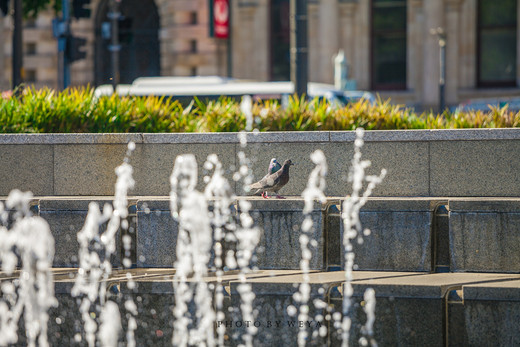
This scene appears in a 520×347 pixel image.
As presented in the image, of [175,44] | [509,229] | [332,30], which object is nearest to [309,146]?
[509,229]

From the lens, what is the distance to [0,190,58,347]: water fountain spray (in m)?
8.43

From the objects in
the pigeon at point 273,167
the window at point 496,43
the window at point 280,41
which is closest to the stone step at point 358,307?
the pigeon at point 273,167

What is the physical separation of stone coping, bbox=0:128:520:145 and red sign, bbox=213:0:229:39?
21257 mm

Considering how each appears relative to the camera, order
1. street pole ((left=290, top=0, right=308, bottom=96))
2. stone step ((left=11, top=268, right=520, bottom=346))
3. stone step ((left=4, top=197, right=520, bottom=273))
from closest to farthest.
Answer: stone step ((left=11, top=268, right=520, bottom=346)) < stone step ((left=4, top=197, right=520, bottom=273)) < street pole ((left=290, top=0, right=308, bottom=96))

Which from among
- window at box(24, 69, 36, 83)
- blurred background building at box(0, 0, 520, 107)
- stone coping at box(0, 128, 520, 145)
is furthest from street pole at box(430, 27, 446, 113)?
stone coping at box(0, 128, 520, 145)

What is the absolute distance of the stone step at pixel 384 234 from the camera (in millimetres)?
8852

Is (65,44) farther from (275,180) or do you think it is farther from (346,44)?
(346,44)

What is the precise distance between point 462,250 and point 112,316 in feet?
10.8

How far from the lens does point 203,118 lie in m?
11.9

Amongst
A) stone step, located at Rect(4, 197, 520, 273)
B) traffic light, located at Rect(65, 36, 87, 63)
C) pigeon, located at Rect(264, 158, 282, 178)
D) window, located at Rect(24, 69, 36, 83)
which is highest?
window, located at Rect(24, 69, 36, 83)

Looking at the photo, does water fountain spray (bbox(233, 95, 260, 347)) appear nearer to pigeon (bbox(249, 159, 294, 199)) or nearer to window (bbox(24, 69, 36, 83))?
pigeon (bbox(249, 159, 294, 199))

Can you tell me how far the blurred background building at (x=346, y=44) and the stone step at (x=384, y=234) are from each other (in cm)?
1838

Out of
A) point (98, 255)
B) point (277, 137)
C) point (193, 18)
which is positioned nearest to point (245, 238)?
point (98, 255)

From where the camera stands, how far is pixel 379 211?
903cm
